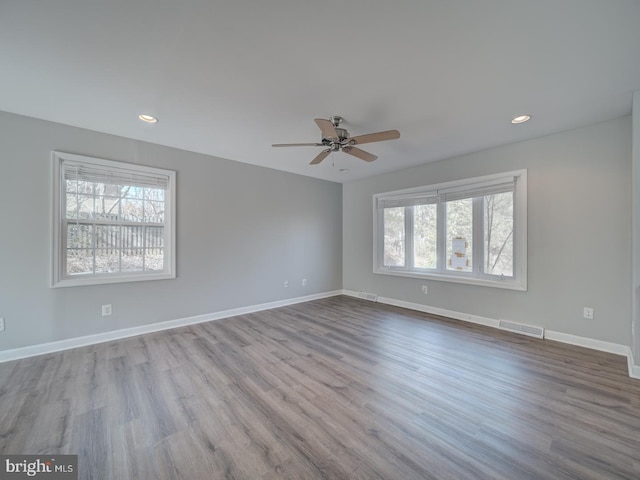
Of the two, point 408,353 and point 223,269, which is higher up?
point 223,269

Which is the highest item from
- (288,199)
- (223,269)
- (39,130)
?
(39,130)

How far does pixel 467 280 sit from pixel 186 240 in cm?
431

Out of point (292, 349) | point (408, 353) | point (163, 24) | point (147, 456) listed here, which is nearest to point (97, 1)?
point (163, 24)

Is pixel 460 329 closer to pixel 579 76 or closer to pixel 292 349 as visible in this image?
pixel 292 349

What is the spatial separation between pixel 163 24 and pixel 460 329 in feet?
14.3

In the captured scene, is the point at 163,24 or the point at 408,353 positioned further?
the point at 408,353

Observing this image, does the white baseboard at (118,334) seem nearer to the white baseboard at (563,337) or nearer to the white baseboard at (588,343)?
the white baseboard at (563,337)

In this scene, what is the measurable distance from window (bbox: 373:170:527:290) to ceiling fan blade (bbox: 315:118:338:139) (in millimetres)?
2600

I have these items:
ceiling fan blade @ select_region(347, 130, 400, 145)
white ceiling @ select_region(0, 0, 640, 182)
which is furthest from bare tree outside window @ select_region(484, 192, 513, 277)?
ceiling fan blade @ select_region(347, 130, 400, 145)

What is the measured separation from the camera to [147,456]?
58.1 inches

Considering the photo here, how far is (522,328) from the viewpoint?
3320mm

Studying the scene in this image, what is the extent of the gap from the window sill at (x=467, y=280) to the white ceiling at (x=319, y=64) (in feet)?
6.45

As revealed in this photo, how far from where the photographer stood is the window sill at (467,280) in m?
3.41

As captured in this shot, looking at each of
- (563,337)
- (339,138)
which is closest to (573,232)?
(563,337)
